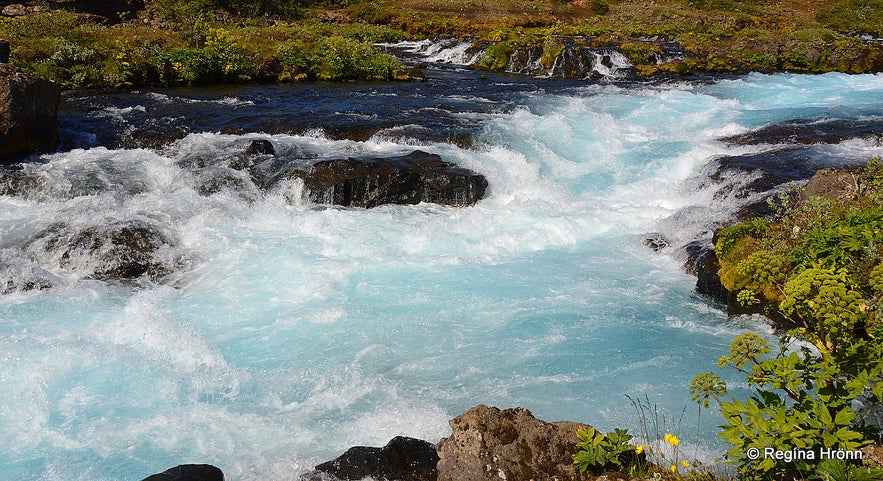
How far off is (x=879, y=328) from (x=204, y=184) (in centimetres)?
1081

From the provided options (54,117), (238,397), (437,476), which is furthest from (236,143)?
(437,476)

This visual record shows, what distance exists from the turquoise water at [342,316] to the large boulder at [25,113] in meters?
0.52

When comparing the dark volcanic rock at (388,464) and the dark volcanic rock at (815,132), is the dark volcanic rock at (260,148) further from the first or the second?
the dark volcanic rock at (815,132)

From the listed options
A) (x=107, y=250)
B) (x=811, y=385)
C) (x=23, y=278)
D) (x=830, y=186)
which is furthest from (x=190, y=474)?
(x=830, y=186)

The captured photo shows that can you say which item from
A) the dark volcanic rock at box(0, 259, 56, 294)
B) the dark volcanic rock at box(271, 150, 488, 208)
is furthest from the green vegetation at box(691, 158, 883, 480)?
the dark volcanic rock at box(0, 259, 56, 294)

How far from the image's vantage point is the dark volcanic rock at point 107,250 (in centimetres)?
867

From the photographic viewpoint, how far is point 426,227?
10.6m

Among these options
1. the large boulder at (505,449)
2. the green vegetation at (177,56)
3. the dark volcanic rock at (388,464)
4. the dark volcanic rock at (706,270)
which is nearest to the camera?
the large boulder at (505,449)

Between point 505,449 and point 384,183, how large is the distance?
819 cm

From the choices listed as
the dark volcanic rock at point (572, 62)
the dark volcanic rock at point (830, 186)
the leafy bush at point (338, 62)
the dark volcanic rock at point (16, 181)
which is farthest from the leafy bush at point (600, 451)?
the dark volcanic rock at point (572, 62)

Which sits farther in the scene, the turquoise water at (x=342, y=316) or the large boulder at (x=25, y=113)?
the large boulder at (x=25, y=113)

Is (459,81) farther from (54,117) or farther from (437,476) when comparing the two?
(437,476)

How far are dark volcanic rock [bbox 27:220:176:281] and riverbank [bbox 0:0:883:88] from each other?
38.1ft

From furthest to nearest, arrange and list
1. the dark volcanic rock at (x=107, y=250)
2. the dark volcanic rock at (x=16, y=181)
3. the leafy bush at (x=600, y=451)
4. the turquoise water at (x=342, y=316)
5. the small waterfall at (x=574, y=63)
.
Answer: the small waterfall at (x=574, y=63) < the dark volcanic rock at (x=16, y=181) < the dark volcanic rock at (x=107, y=250) < the turquoise water at (x=342, y=316) < the leafy bush at (x=600, y=451)
